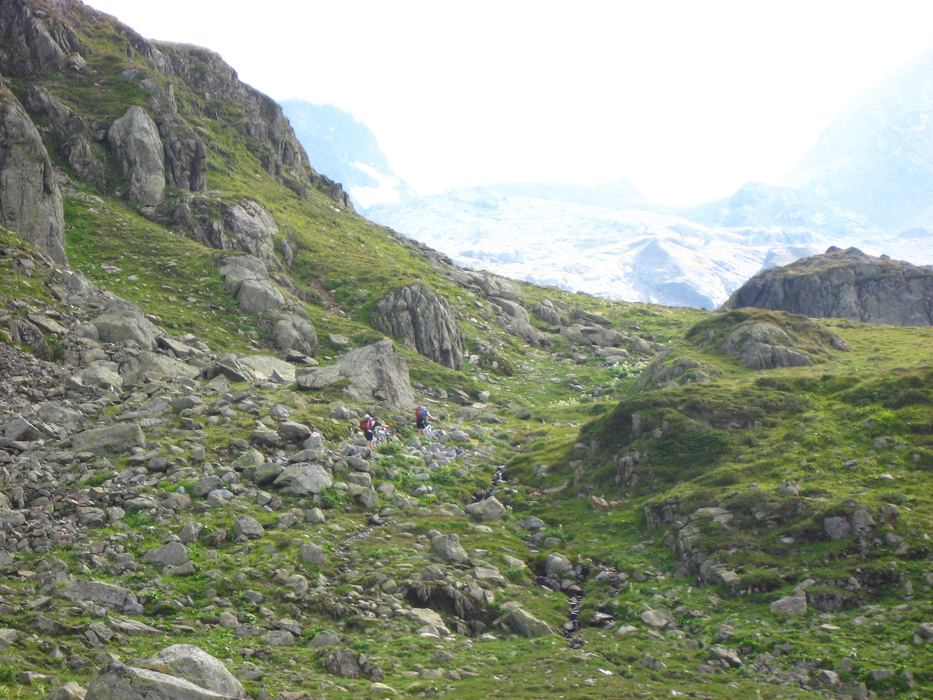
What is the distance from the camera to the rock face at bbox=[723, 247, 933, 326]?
112000mm

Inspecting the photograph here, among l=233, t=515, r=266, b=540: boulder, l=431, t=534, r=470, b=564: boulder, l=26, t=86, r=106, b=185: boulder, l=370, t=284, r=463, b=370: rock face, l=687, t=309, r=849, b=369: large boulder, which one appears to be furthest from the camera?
l=370, t=284, r=463, b=370: rock face

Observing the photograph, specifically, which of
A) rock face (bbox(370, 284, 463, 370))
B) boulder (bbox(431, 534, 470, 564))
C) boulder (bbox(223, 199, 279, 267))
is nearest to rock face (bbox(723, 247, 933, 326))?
rock face (bbox(370, 284, 463, 370))

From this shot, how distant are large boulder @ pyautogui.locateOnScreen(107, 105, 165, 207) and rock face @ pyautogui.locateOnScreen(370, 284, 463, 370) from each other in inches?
1088

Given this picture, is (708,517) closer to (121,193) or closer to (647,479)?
(647,479)

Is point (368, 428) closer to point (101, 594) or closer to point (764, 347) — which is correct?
point (101, 594)

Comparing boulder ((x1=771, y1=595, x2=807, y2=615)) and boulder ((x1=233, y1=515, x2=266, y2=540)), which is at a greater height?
boulder ((x1=771, y1=595, x2=807, y2=615))

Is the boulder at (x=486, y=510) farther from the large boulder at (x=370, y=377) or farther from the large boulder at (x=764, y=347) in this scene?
the large boulder at (x=764, y=347)

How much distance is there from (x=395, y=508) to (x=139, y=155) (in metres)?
59.1

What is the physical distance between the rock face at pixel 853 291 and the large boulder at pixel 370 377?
310 ft

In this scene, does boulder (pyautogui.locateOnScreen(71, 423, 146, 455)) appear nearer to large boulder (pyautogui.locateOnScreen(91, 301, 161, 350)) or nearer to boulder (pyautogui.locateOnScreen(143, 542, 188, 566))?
boulder (pyautogui.locateOnScreen(143, 542, 188, 566))

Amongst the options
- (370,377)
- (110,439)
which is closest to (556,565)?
(110,439)

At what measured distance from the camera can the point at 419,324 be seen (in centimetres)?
7094

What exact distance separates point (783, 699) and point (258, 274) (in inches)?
2166

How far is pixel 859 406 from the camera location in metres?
32.1
